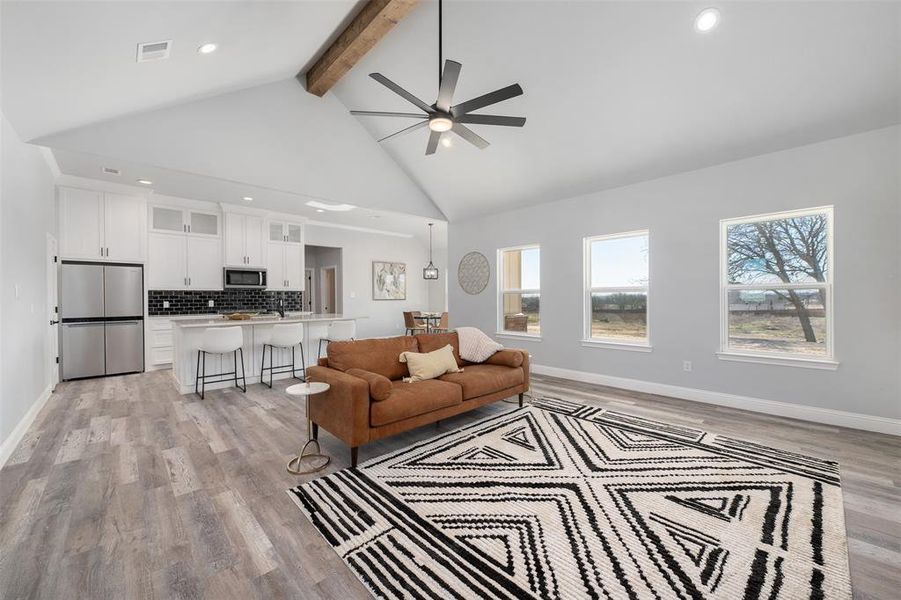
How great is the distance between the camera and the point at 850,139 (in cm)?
335

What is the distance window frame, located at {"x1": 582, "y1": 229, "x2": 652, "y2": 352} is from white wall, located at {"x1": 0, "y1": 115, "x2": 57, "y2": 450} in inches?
224

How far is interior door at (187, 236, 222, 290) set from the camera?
6258 mm

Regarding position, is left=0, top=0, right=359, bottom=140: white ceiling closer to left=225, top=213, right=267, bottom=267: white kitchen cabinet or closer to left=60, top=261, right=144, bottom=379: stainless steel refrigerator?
left=60, top=261, right=144, bottom=379: stainless steel refrigerator

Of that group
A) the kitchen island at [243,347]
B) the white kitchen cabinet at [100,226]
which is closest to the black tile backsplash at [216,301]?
the white kitchen cabinet at [100,226]

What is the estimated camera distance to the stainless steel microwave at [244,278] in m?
6.53

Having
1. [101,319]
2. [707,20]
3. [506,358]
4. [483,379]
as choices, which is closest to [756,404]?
[506,358]

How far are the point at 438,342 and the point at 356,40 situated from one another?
10.6 feet

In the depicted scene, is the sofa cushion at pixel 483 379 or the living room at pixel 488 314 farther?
the sofa cushion at pixel 483 379

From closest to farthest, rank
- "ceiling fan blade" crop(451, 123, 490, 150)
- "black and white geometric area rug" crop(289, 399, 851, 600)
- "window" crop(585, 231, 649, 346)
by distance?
"black and white geometric area rug" crop(289, 399, 851, 600)
"ceiling fan blade" crop(451, 123, 490, 150)
"window" crop(585, 231, 649, 346)

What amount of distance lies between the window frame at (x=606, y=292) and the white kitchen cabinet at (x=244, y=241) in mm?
5561

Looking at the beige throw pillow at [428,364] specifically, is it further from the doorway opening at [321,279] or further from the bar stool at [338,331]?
the doorway opening at [321,279]

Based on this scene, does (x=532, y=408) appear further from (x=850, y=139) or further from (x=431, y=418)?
(x=850, y=139)

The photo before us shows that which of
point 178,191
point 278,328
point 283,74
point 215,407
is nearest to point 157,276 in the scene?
point 178,191

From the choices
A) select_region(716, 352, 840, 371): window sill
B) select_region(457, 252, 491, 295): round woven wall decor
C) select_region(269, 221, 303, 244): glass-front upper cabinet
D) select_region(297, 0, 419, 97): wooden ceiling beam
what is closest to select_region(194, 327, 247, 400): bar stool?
select_region(269, 221, 303, 244): glass-front upper cabinet
